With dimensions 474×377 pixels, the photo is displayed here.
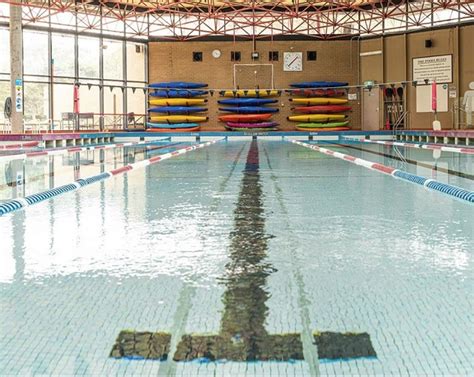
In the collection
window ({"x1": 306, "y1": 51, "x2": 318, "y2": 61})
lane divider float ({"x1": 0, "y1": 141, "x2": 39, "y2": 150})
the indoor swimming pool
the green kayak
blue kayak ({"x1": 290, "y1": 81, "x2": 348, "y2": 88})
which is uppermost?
window ({"x1": 306, "y1": 51, "x2": 318, "y2": 61})

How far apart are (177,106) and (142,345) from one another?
98.9ft

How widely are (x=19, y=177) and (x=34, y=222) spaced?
474cm

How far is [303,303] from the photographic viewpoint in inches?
114

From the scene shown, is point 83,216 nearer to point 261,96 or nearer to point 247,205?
point 247,205

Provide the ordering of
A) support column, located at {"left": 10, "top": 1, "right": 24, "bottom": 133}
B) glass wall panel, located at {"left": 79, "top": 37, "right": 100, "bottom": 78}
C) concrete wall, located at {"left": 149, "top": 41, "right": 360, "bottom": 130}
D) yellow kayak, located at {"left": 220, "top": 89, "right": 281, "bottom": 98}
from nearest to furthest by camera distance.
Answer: support column, located at {"left": 10, "top": 1, "right": 24, "bottom": 133} → glass wall panel, located at {"left": 79, "top": 37, "right": 100, "bottom": 78} → yellow kayak, located at {"left": 220, "top": 89, "right": 281, "bottom": 98} → concrete wall, located at {"left": 149, "top": 41, "right": 360, "bottom": 130}

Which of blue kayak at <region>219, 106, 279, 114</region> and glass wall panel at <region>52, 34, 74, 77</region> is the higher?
glass wall panel at <region>52, 34, 74, 77</region>

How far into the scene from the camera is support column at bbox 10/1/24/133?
72.3 feet

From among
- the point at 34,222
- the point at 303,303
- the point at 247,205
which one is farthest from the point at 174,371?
the point at 247,205

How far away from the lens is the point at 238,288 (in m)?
3.18

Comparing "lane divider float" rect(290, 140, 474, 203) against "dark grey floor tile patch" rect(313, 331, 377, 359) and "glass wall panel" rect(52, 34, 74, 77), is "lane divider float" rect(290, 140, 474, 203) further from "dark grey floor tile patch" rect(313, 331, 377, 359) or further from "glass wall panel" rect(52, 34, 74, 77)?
"glass wall panel" rect(52, 34, 74, 77)

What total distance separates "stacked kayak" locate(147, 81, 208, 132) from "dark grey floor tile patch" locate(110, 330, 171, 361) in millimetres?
29539

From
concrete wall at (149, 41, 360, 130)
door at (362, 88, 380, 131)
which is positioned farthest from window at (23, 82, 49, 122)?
door at (362, 88, 380, 131)

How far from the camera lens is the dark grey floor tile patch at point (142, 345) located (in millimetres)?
2256

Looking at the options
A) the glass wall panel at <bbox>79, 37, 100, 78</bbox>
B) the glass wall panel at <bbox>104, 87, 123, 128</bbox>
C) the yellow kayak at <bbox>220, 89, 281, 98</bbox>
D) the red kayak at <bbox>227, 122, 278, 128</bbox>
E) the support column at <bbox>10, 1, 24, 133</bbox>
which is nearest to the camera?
the support column at <bbox>10, 1, 24, 133</bbox>
